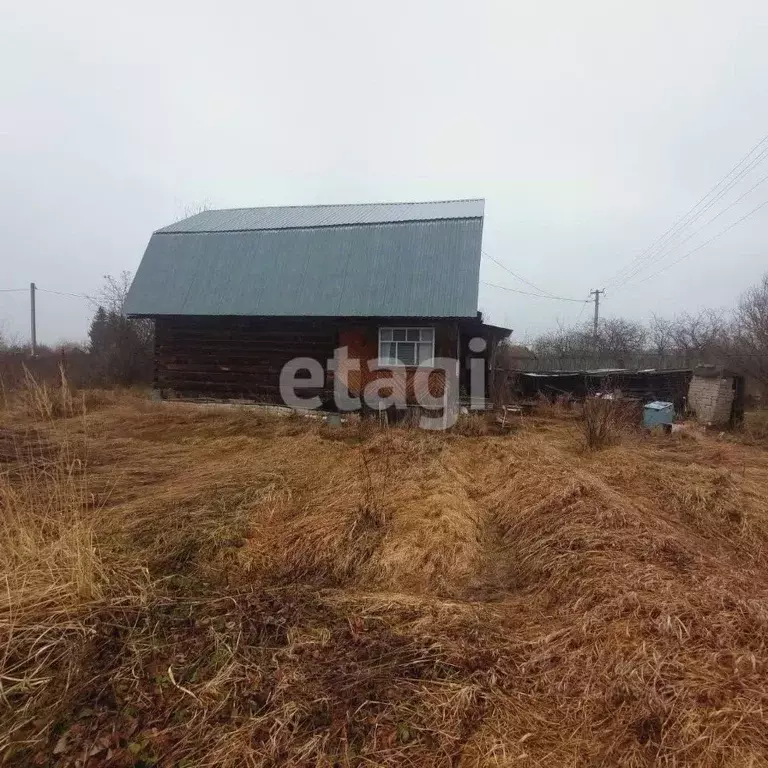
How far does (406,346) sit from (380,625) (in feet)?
28.1

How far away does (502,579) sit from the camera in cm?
377

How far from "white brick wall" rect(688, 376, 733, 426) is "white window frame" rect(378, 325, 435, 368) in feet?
25.1

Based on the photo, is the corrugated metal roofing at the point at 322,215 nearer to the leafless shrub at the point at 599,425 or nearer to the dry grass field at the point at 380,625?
the leafless shrub at the point at 599,425

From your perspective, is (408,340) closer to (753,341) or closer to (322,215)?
(322,215)

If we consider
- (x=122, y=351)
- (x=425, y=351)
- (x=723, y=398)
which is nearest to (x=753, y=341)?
(x=723, y=398)

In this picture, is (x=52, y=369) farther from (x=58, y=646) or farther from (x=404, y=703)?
(x=404, y=703)

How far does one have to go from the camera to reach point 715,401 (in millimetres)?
11445

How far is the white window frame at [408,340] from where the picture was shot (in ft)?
35.6

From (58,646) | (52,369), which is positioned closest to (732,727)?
(58,646)

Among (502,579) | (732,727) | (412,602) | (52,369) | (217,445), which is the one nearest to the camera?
(732,727)

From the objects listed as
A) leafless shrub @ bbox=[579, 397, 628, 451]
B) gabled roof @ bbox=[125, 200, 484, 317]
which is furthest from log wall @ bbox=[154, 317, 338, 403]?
leafless shrub @ bbox=[579, 397, 628, 451]

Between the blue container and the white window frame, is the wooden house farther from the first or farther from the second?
the blue container

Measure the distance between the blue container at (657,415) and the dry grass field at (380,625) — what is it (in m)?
5.71

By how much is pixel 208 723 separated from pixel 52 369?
58.9 ft
